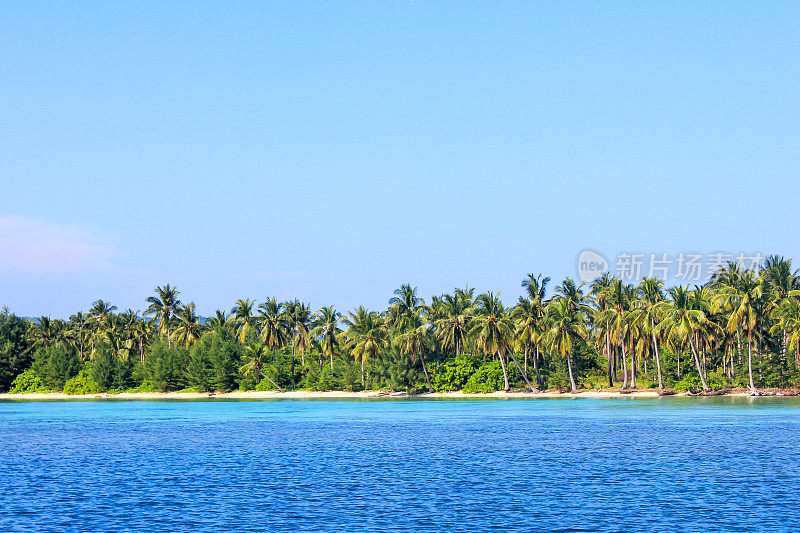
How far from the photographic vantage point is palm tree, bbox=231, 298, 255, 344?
445 feet

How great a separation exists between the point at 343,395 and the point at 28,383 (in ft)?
190

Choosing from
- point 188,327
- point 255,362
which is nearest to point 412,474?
point 255,362

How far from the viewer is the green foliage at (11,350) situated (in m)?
143

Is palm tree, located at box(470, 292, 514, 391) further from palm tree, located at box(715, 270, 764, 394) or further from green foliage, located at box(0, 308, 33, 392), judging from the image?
green foliage, located at box(0, 308, 33, 392)

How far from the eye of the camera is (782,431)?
187 ft

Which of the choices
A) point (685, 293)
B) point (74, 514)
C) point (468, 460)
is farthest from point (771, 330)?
point (74, 514)

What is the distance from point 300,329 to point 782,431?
90671 millimetres

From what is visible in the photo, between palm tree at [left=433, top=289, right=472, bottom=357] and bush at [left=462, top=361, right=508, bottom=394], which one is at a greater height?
palm tree at [left=433, top=289, right=472, bottom=357]

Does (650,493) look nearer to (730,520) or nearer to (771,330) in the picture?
(730,520)

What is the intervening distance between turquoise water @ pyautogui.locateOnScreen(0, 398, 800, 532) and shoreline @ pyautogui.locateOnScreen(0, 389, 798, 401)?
98.6 feet

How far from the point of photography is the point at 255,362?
12738cm

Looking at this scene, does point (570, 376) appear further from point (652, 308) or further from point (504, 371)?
point (652, 308)

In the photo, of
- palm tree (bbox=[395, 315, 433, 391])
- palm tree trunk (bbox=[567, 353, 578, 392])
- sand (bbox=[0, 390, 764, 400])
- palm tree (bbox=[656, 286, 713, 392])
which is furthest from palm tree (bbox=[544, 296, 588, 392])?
palm tree (bbox=[395, 315, 433, 391])

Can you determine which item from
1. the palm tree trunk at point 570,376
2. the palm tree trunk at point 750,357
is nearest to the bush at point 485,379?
the palm tree trunk at point 570,376
